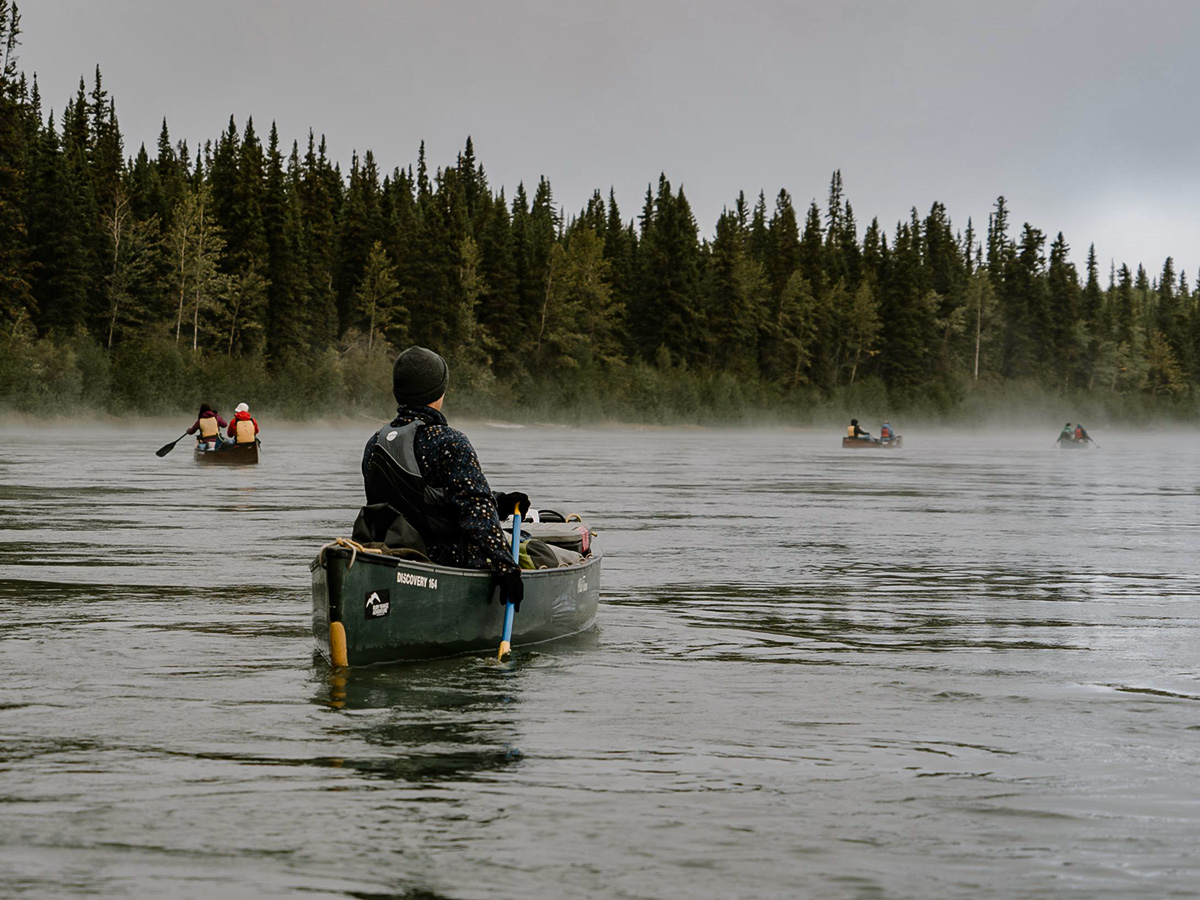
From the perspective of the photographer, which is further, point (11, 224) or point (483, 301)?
point (483, 301)

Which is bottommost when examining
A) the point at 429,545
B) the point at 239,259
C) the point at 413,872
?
the point at 413,872

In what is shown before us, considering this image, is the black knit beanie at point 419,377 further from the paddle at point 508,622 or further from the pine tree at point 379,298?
the pine tree at point 379,298

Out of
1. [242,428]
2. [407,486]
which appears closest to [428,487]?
[407,486]

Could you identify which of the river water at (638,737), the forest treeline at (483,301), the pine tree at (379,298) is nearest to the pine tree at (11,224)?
the forest treeline at (483,301)

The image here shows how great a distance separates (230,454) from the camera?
122 feet

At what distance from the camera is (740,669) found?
980cm

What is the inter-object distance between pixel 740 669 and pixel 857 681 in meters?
0.75

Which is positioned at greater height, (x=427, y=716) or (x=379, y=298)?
(x=379, y=298)

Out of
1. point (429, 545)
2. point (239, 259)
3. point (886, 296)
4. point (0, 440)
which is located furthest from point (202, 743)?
point (886, 296)

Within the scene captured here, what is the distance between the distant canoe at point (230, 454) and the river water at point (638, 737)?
19.4 meters

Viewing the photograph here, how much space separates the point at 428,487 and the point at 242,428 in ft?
95.7

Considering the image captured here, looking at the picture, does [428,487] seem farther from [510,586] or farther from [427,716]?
[427,716]

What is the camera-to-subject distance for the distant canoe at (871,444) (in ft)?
210

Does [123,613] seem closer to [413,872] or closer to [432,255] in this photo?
[413,872]
